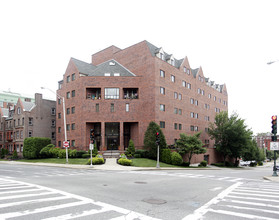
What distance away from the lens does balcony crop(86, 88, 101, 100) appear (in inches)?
1677

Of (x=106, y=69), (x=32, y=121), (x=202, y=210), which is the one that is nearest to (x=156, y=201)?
(x=202, y=210)

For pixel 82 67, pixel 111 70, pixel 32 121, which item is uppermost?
pixel 82 67

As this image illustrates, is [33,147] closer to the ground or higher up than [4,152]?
higher up

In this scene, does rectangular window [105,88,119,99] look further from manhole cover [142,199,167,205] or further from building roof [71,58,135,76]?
manhole cover [142,199,167,205]

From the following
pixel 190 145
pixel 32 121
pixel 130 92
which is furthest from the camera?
pixel 32 121

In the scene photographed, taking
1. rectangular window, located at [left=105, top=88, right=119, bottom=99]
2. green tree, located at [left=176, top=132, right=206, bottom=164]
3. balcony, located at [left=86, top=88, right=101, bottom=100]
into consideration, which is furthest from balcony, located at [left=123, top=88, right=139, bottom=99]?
green tree, located at [left=176, top=132, right=206, bottom=164]

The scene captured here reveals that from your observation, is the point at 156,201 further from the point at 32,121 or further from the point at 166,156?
the point at 32,121

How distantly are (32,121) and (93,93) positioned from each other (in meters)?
18.3

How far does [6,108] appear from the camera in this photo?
6688 cm

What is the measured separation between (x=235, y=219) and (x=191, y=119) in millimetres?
45769

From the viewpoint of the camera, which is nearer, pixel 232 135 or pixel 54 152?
pixel 54 152

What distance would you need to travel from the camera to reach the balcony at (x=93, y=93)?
140 ft

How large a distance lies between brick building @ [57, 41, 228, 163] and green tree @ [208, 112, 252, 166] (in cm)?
686

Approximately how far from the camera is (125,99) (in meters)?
41.1
